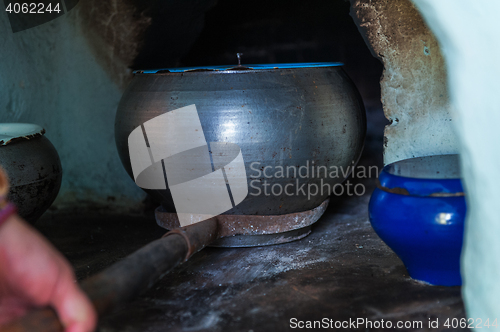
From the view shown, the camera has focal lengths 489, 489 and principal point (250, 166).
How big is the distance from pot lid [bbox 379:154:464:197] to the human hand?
1083mm

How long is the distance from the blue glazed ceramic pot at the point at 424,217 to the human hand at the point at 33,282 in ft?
3.43

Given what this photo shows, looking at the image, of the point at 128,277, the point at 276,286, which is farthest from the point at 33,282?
the point at 276,286

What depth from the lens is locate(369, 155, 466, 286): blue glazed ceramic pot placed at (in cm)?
157

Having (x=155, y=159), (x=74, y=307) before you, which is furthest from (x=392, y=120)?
(x=74, y=307)

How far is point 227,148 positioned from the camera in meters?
1.95

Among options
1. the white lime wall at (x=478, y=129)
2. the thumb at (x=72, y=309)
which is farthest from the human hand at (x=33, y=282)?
the white lime wall at (x=478, y=129)

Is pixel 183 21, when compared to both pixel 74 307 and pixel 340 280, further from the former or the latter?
pixel 74 307

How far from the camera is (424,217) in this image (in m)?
1.58

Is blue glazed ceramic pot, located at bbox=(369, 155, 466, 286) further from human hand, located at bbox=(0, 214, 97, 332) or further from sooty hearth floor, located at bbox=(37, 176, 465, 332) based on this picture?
human hand, located at bbox=(0, 214, 97, 332)

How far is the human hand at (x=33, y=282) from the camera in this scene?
3.23ft

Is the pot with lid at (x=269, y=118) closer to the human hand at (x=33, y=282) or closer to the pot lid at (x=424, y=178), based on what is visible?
the pot lid at (x=424, y=178)

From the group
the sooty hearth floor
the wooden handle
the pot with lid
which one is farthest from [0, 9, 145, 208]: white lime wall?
the wooden handle

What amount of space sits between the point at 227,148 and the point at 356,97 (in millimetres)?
708

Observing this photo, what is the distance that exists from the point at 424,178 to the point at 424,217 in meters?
0.13
